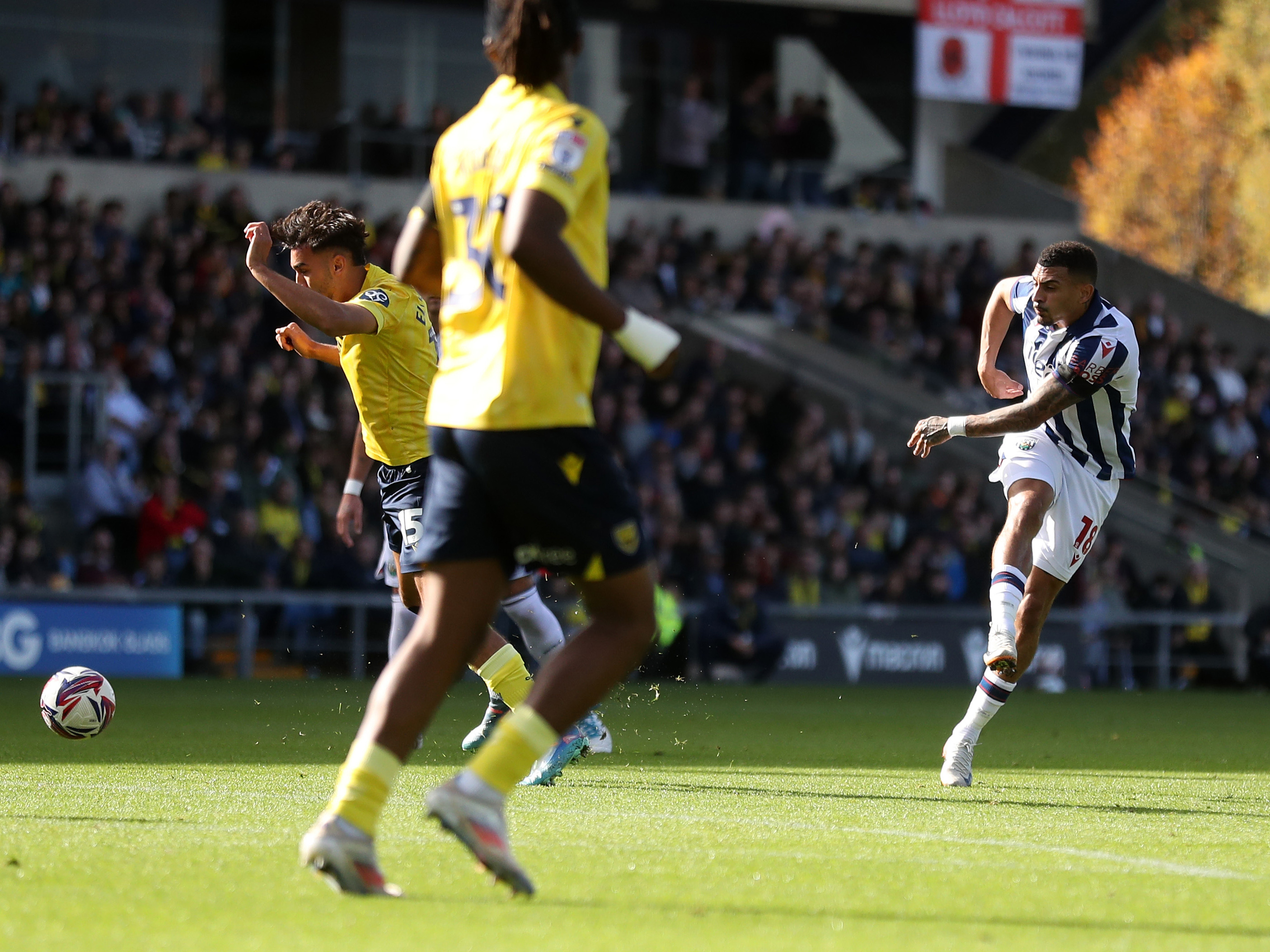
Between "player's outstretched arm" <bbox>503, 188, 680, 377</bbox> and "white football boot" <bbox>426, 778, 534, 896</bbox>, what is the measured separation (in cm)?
116

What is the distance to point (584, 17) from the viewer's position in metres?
30.0

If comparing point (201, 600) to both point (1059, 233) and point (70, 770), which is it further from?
point (1059, 233)

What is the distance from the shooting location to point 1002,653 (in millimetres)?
8328

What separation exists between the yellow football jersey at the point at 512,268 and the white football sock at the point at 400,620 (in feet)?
13.5

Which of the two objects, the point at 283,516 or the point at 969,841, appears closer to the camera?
the point at 969,841

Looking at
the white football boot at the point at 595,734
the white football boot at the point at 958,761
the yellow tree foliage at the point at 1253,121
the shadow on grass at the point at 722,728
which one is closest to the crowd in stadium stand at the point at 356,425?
the shadow on grass at the point at 722,728

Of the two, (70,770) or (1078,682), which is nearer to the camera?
(70,770)

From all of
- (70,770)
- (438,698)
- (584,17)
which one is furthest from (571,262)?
(584,17)

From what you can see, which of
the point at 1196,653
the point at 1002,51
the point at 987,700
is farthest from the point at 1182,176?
the point at 987,700

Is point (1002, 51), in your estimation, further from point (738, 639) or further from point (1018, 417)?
point (1018, 417)

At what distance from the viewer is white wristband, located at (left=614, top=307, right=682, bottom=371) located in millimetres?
4578

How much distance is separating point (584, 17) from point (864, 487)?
10737 mm

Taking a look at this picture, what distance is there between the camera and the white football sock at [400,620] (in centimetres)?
910

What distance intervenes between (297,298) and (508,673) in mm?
2597
